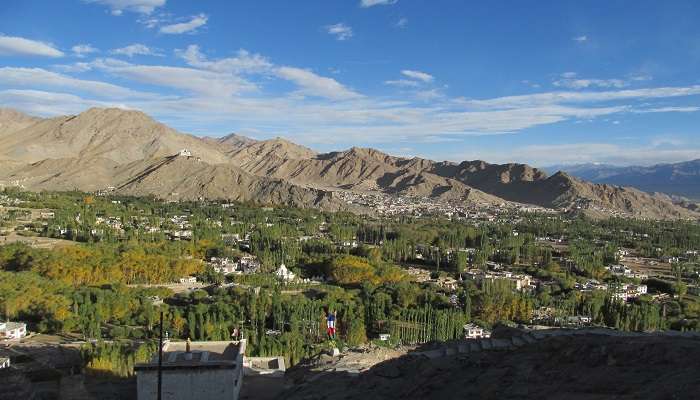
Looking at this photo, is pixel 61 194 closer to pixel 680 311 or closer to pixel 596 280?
pixel 596 280

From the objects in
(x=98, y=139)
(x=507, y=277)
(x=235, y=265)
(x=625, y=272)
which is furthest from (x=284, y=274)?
(x=98, y=139)

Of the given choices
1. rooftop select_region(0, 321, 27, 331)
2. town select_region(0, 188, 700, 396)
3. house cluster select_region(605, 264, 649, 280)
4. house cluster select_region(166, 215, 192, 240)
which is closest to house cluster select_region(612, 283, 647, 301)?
town select_region(0, 188, 700, 396)

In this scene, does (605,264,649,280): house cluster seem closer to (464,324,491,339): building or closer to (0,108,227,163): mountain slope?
(464,324,491,339): building

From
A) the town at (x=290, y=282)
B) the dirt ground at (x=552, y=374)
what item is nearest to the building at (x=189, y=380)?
the town at (x=290, y=282)

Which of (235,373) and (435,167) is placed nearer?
(235,373)

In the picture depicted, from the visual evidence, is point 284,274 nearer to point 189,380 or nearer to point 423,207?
point 189,380

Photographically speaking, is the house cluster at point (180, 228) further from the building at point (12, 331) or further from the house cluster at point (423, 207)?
the house cluster at point (423, 207)

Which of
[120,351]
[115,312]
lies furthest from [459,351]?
[115,312]
